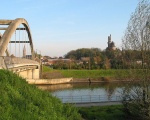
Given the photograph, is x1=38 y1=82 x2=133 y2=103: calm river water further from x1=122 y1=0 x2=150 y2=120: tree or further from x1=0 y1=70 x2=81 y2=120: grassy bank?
x1=0 y1=70 x2=81 y2=120: grassy bank

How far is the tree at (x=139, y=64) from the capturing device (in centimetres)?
1546

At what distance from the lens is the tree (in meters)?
15.5

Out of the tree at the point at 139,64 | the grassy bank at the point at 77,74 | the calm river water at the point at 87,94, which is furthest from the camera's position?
the grassy bank at the point at 77,74

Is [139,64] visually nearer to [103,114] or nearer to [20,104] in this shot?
[103,114]

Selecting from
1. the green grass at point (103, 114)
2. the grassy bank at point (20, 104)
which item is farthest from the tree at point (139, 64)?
the grassy bank at point (20, 104)

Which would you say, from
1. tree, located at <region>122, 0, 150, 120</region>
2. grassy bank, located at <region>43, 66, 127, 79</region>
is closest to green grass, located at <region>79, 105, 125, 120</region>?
tree, located at <region>122, 0, 150, 120</region>

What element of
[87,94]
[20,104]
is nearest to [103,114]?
Answer: [20,104]

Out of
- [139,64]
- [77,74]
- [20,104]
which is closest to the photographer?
[20,104]

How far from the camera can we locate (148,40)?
15758 mm

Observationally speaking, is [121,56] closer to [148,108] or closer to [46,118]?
[148,108]

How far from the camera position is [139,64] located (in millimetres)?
15914

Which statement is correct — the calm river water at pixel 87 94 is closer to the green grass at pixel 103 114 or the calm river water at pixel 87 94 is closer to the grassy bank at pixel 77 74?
the green grass at pixel 103 114

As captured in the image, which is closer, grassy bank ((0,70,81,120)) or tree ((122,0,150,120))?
grassy bank ((0,70,81,120))

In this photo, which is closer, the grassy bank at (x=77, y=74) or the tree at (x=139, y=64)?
the tree at (x=139, y=64)
